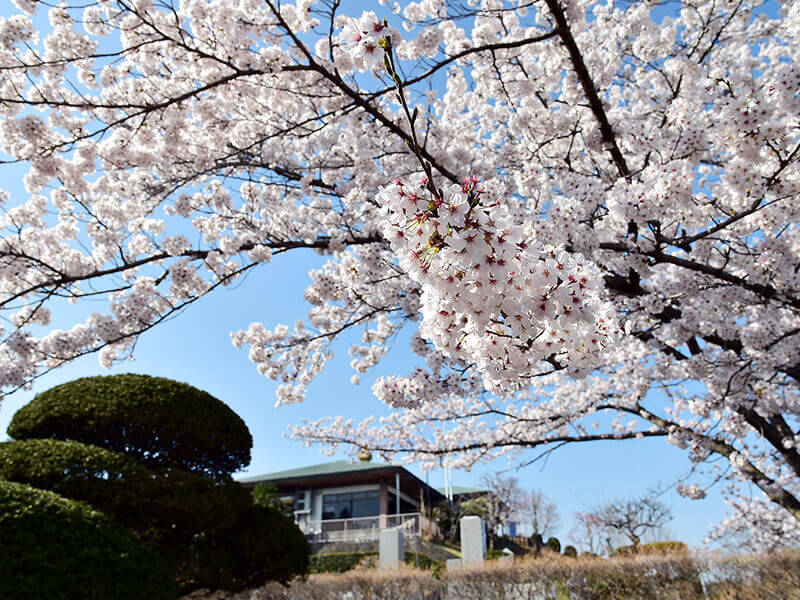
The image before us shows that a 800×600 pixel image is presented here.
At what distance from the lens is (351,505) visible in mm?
21531

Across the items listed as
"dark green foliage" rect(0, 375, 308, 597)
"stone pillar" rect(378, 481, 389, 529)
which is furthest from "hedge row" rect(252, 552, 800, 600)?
"stone pillar" rect(378, 481, 389, 529)

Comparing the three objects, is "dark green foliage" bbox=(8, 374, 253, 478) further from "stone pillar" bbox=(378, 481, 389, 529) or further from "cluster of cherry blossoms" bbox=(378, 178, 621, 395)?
"stone pillar" bbox=(378, 481, 389, 529)

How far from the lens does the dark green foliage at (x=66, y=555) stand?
3.42 meters

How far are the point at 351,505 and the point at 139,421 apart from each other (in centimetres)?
1777

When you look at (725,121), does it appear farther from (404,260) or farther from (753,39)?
(753,39)

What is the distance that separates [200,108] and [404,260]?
4960 millimetres

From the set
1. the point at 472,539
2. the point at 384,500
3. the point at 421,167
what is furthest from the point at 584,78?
the point at 384,500

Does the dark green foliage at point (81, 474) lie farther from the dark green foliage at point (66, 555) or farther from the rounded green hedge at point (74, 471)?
the dark green foliage at point (66, 555)

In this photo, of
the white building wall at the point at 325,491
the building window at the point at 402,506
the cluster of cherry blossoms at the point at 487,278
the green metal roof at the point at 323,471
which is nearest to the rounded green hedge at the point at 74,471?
the cluster of cherry blossoms at the point at 487,278

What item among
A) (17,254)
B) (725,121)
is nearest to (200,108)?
(17,254)

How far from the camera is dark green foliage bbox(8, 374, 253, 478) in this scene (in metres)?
5.65

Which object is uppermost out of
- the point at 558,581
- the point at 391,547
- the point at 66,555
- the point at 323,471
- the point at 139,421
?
the point at 323,471

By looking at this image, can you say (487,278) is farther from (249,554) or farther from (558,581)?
(558,581)

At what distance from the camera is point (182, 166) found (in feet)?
18.2
